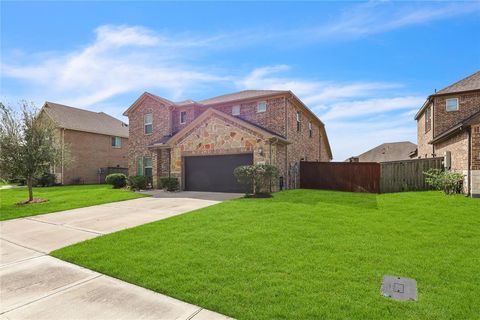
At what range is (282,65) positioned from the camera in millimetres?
12383

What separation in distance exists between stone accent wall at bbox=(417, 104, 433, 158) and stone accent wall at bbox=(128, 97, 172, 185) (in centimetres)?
2051

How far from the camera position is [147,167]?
66.8 feet

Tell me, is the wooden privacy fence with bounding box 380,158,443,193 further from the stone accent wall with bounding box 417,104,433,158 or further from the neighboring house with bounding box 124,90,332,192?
the stone accent wall with bounding box 417,104,433,158

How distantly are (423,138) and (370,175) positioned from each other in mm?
10840

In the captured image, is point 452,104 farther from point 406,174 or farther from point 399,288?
point 399,288

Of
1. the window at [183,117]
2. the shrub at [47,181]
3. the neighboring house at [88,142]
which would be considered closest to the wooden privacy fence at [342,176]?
the window at [183,117]

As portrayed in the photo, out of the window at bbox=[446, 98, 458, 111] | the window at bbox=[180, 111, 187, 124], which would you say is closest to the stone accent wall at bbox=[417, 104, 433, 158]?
the window at bbox=[446, 98, 458, 111]

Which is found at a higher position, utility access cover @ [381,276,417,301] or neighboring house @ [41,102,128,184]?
neighboring house @ [41,102,128,184]

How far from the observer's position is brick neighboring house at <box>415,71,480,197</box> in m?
11.7

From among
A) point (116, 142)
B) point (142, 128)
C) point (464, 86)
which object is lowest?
point (116, 142)

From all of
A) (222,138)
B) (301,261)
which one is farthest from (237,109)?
(301,261)

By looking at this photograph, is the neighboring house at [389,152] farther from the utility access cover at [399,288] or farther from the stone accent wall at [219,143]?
the utility access cover at [399,288]

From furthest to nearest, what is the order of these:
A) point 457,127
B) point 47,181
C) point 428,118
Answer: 1. point 47,181
2. point 428,118
3. point 457,127

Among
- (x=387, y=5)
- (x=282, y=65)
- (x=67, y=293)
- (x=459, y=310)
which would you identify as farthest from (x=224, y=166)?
(x=459, y=310)
